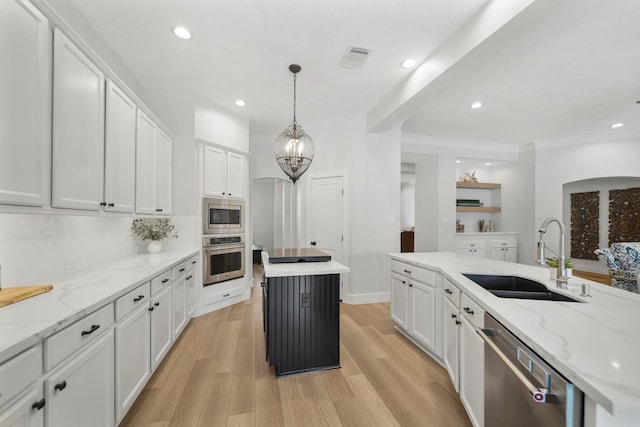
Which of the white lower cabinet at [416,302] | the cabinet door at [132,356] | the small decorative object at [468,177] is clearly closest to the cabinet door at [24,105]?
the cabinet door at [132,356]

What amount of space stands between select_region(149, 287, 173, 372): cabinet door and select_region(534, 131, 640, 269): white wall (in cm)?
693

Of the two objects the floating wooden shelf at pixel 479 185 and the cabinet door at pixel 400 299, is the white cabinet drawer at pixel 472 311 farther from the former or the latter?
the floating wooden shelf at pixel 479 185

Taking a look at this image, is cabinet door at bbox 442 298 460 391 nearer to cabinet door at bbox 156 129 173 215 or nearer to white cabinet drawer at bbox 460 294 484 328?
white cabinet drawer at bbox 460 294 484 328

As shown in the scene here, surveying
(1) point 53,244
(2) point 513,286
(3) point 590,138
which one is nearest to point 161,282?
(1) point 53,244

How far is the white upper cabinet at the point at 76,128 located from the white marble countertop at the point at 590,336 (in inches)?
94.4

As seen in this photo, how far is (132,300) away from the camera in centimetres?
183

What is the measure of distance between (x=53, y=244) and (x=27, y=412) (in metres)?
1.44

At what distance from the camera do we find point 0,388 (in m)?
0.89

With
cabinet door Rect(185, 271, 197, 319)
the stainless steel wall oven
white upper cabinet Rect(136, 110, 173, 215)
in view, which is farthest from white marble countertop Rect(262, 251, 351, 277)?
the stainless steel wall oven

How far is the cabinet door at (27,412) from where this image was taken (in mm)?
917

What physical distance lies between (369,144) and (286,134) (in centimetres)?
191

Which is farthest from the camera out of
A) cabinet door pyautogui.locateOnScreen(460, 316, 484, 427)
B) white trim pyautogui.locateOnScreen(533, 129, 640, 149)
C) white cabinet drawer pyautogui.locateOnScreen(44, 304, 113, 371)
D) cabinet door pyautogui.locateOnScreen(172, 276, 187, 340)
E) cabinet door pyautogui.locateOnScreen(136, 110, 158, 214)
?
white trim pyautogui.locateOnScreen(533, 129, 640, 149)

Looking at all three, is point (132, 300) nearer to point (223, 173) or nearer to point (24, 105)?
point (24, 105)

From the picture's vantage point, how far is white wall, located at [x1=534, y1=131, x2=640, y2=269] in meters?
5.14
